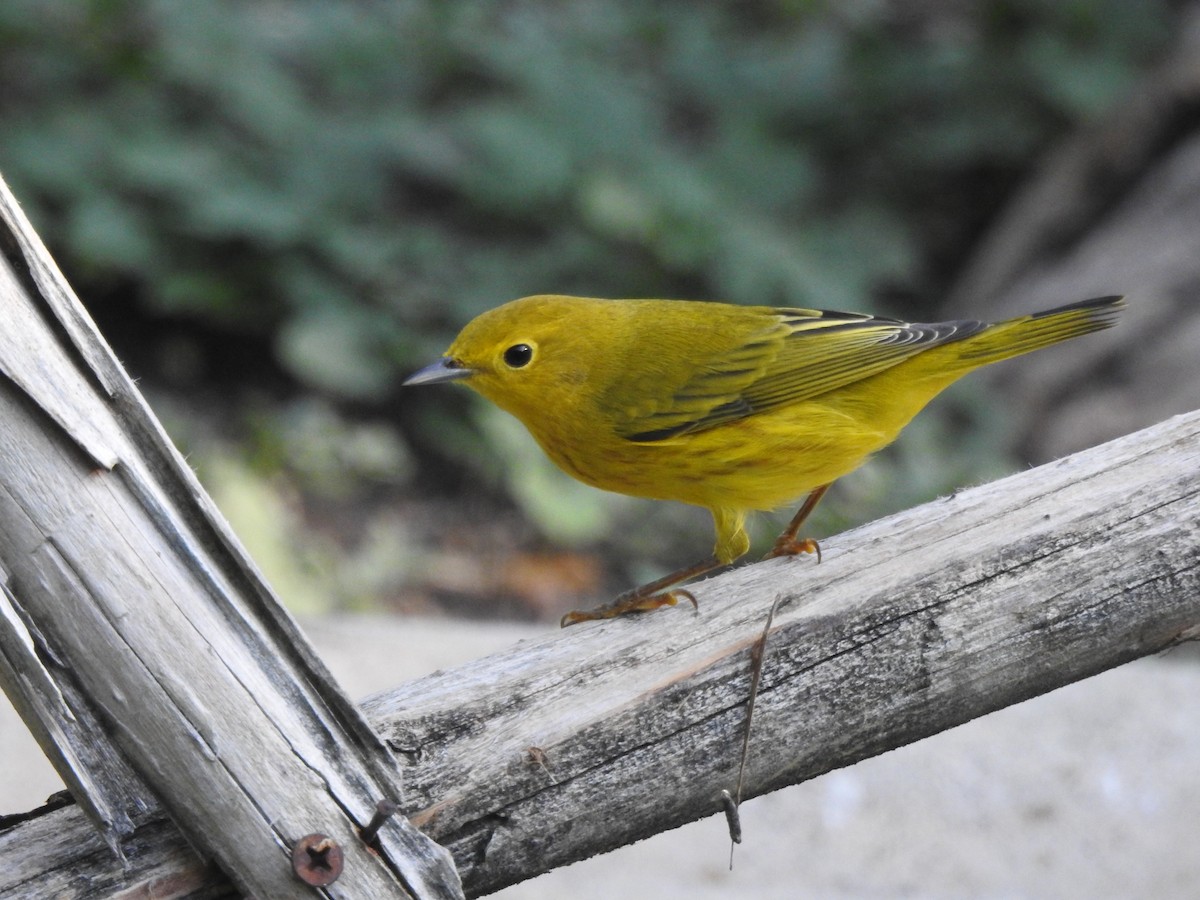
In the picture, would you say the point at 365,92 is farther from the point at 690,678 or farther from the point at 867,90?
the point at 690,678

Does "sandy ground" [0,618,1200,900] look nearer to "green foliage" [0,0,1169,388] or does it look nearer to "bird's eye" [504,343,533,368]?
"bird's eye" [504,343,533,368]

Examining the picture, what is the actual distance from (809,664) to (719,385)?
1.12m

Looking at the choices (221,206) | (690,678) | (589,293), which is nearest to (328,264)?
(221,206)

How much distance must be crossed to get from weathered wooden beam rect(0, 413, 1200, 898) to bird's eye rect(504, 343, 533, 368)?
930 mm

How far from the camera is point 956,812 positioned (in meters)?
4.38

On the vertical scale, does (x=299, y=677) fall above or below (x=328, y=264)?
below

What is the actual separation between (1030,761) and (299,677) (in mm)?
3207

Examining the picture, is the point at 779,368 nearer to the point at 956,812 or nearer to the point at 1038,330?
the point at 1038,330

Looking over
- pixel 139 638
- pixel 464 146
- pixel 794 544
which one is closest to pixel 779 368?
pixel 794 544

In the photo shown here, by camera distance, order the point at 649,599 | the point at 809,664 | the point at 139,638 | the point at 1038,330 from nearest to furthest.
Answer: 1. the point at 139,638
2. the point at 809,664
3. the point at 649,599
4. the point at 1038,330

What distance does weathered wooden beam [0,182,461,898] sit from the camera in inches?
77.7

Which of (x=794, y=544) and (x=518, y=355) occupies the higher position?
(x=518, y=355)

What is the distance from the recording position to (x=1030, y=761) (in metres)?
4.62

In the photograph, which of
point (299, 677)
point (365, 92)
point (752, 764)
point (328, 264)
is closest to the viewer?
point (299, 677)
